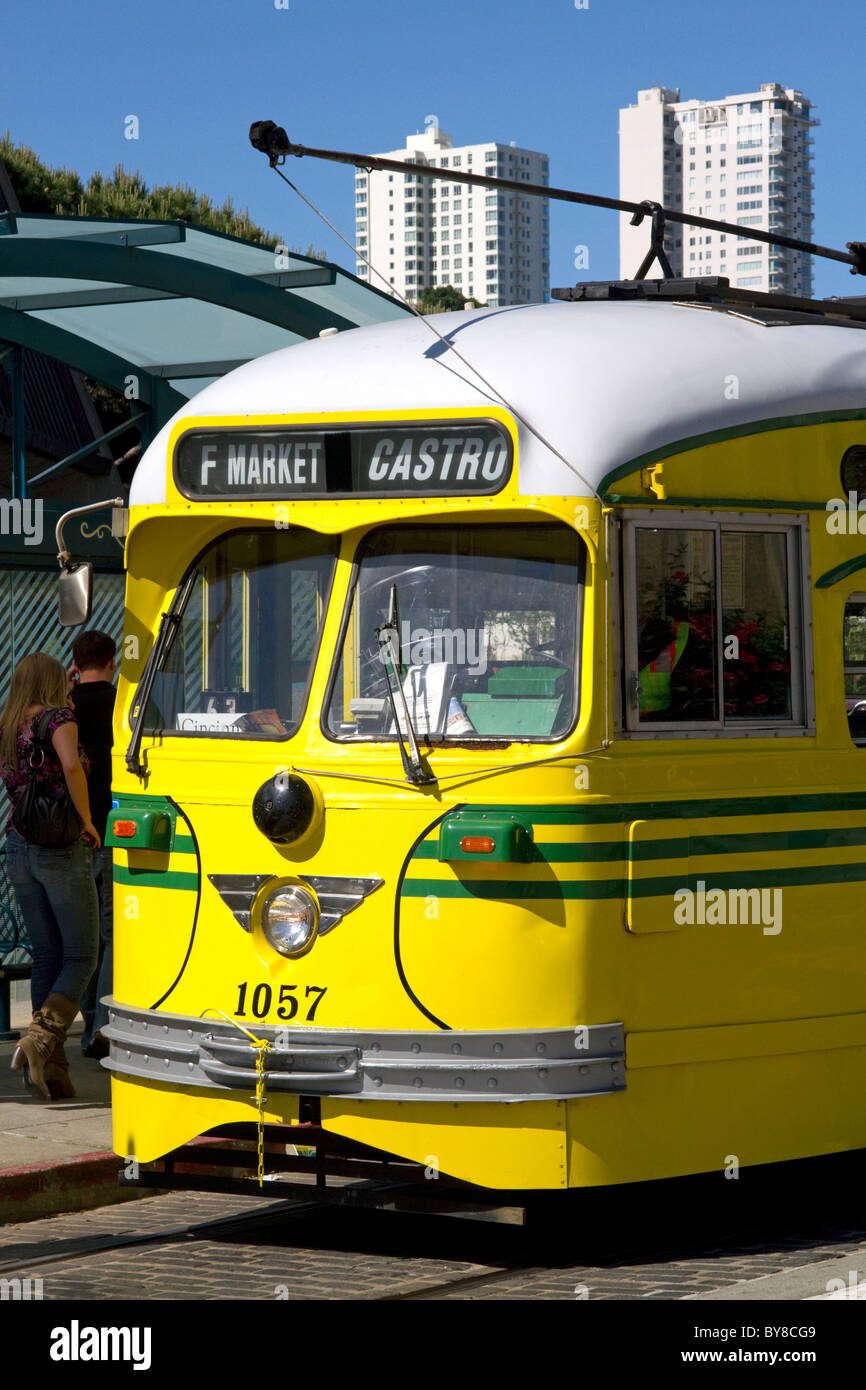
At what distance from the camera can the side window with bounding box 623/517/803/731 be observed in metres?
6.58

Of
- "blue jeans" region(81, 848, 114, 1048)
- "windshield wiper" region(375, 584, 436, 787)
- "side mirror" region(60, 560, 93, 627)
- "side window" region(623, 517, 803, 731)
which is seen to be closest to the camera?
"windshield wiper" region(375, 584, 436, 787)

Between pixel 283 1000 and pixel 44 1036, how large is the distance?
2.73 m

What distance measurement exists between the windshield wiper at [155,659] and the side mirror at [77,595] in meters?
0.35

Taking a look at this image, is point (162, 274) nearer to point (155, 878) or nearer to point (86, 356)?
point (86, 356)

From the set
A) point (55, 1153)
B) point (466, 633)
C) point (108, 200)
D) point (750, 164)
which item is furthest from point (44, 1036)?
point (750, 164)

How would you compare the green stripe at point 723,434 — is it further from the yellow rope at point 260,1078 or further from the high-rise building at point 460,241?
the high-rise building at point 460,241

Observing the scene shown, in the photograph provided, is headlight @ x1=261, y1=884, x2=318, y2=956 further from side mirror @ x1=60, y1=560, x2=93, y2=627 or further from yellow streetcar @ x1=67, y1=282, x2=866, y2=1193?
side mirror @ x1=60, y1=560, x2=93, y2=627

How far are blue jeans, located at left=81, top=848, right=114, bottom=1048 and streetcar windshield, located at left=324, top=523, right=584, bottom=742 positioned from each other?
344cm

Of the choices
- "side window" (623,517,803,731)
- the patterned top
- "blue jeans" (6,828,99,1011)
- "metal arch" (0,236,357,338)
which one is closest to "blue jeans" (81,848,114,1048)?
"blue jeans" (6,828,99,1011)

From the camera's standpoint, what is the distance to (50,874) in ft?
30.0

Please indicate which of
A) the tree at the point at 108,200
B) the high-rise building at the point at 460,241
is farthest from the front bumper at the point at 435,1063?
the high-rise building at the point at 460,241

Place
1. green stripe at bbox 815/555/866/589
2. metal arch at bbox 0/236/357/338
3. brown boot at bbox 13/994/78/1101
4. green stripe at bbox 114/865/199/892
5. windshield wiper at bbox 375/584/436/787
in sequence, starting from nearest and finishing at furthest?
windshield wiper at bbox 375/584/436/787
green stripe at bbox 114/865/199/892
green stripe at bbox 815/555/866/589
brown boot at bbox 13/994/78/1101
metal arch at bbox 0/236/357/338

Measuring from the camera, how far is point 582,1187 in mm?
6332
